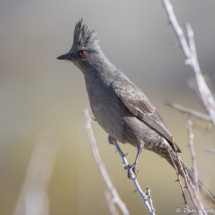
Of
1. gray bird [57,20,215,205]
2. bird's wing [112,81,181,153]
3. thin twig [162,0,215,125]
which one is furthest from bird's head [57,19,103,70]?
thin twig [162,0,215,125]

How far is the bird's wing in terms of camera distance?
14.9 feet

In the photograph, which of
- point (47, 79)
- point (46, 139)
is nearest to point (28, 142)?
point (47, 79)

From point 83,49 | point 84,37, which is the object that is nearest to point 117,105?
point 83,49

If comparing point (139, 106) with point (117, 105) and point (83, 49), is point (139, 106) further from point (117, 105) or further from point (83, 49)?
point (83, 49)

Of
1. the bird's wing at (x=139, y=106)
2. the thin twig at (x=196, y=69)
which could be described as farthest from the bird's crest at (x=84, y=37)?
the thin twig at (x=196, y=69)

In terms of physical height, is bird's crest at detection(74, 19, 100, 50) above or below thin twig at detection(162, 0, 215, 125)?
above

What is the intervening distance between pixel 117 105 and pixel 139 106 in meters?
0.39

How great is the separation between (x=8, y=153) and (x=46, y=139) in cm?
571

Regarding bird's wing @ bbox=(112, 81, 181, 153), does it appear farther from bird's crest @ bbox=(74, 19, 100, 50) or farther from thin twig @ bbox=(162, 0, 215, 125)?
thin twig @ bbox=(162, 0, 215, 125)

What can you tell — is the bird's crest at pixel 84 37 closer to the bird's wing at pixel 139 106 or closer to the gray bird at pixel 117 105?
the gray bird at pixel 117 105

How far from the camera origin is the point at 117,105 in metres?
4.49

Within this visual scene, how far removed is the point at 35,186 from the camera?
11.0 feet

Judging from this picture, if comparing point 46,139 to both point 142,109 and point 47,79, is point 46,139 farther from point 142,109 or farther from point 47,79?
point 47,79

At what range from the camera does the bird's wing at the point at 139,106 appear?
4.53 m
